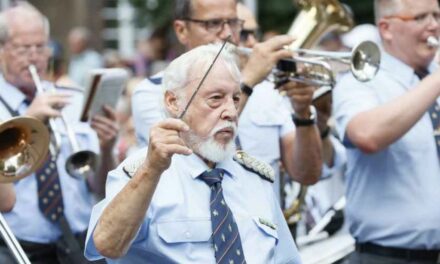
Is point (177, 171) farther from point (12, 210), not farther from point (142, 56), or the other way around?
point (142, 56)

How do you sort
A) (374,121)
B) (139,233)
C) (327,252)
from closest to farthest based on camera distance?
(139,233)
(374,121)
(327,252)

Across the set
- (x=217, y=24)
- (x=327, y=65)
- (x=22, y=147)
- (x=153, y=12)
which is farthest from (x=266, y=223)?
(x=153, y=12)

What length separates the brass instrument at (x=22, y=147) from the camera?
585 cm

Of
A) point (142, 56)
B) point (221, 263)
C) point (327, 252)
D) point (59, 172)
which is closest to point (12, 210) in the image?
point (59, 172)

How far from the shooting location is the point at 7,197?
604 cm

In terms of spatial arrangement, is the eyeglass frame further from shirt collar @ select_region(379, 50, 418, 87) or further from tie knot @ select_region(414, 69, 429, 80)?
tie knot @ select_region(414, 69, 429, 80)

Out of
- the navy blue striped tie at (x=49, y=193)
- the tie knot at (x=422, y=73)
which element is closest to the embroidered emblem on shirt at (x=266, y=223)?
the tie knot at (x=422, y=73)

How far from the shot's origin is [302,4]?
23.7 feet

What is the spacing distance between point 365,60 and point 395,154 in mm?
482

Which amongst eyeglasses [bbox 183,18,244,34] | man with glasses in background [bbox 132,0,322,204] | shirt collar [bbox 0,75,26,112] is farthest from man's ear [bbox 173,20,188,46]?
shirt collar [bbox 0,75,26,112]

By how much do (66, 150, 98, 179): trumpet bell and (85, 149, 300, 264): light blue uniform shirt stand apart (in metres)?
1.91

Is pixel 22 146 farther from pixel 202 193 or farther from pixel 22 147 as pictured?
pixel 202 193

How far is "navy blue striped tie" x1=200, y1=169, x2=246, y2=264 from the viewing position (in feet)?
15.5

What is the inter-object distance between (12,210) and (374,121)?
190cm
